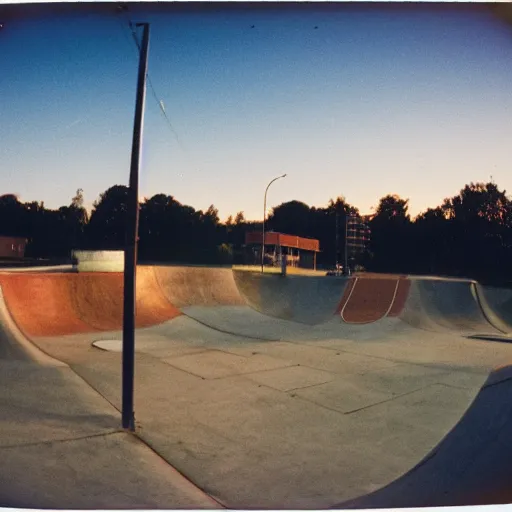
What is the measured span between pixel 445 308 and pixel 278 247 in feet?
90.1

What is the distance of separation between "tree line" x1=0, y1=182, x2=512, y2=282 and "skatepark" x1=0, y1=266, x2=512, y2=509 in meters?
29.8

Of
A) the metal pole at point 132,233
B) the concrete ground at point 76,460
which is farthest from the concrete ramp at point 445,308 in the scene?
the concrete ground at point 76,460

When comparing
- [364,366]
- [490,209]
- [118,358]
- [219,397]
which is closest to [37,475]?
[219,397]

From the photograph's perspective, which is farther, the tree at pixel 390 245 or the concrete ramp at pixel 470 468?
the tree at pixel 390 245

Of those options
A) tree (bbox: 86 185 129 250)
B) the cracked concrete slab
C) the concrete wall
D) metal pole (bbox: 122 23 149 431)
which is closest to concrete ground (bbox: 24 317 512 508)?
the cracked concrete slab

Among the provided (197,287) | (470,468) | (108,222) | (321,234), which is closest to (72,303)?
(197,287)

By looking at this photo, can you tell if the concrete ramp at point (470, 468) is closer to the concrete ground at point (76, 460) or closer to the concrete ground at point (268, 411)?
the concrete ground at point (268, 411)

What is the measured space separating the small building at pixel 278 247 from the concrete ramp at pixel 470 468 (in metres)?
36.6

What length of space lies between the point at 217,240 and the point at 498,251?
34.8 meters

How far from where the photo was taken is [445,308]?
16078 millimetres

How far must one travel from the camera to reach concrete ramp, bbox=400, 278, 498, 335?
45.6 feet

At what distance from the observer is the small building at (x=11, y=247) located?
4125 cm

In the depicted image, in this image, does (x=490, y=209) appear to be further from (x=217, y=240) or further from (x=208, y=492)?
(x=208, y=492)

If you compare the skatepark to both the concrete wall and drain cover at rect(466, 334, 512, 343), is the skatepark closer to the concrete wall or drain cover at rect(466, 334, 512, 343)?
drain cover at rect(466, 334, 512, 343)
